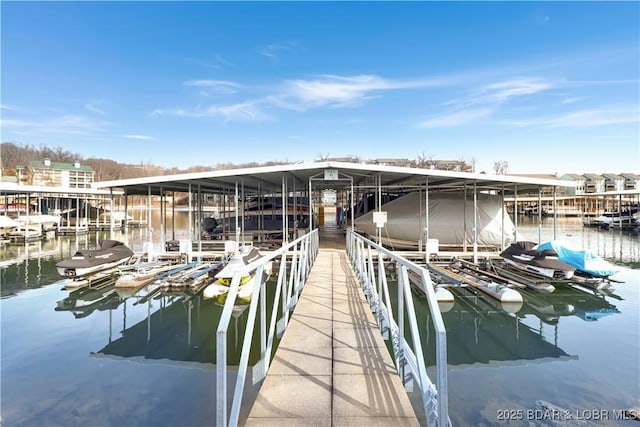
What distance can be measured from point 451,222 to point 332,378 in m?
12.5

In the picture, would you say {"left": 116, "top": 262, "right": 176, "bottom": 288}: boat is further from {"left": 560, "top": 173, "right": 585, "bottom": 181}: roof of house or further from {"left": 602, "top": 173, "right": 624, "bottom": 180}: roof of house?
{"left": 602, "top": 173, "right": 624, "bottom": 180}: roof of house

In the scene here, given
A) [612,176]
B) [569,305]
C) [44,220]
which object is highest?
[612,176]

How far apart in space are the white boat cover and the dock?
9.86 m

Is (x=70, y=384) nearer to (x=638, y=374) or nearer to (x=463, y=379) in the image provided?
(x=463, y=379)

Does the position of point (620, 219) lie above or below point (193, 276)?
above

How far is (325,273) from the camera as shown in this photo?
28.1 feet

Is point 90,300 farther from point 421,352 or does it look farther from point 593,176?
point 593,176

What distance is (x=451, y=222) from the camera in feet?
47.6

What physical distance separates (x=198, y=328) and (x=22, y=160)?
93452 millimetres

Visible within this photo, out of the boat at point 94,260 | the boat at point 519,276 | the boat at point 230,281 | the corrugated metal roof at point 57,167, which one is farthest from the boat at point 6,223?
the corrugated metal roof at point 57,167

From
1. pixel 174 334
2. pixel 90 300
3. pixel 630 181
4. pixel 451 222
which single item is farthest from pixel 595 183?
pixel 90 300

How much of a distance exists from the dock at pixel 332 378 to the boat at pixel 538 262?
8077mm

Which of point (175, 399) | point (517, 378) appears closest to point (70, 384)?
point (175, 399)

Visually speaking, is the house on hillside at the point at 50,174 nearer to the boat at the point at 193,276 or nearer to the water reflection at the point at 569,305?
the boat at the point at 193,276
